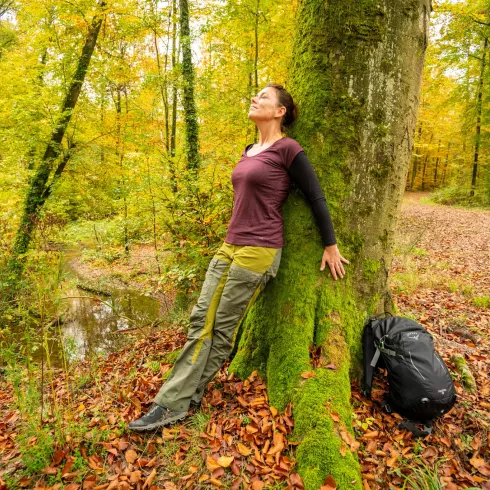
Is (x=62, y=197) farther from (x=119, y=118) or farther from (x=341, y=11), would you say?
(x=341, y=11)

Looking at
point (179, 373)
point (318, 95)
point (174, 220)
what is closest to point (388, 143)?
point (318, 95)

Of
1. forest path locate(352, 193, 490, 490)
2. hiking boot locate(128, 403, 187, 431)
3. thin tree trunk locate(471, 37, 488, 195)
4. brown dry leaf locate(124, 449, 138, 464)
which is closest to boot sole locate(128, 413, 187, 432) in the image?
hiking boot locate(128, 403, 187, 431)

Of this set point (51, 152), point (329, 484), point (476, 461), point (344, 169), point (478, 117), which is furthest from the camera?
point (478, 117)

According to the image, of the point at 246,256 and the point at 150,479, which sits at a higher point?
the point at 246,256

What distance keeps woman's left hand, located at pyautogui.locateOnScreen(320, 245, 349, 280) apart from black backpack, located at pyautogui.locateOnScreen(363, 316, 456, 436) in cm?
60

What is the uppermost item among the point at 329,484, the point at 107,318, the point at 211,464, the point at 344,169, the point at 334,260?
the point at 344,169

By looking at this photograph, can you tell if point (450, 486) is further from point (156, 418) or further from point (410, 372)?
point (156, 418)

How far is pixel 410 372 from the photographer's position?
8.07 feet

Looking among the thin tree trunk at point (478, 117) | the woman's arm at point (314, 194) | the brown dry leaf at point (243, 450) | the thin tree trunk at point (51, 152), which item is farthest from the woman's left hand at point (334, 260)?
the thin tree trunk at point (478, 117)

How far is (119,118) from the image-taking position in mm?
12086

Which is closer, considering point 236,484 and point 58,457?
point 236,484

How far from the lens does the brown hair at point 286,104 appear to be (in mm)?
2807

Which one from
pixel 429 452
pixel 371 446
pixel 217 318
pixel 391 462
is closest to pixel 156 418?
pixel 217 318

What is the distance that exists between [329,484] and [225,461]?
2.37ft
